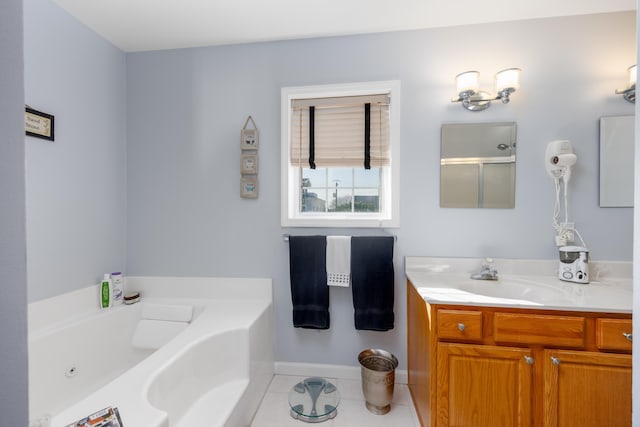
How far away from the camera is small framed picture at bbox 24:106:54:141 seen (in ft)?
4.72

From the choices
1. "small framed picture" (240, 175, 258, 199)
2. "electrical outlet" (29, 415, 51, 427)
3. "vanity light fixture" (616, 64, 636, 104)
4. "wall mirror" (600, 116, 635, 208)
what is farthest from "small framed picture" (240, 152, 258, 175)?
"vanity light fixture" (616, 64, 636, 104)

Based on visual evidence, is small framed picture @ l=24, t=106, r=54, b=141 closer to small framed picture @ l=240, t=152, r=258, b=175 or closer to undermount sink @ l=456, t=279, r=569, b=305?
small framed picture @ l=240, t=152, r=258, b=175

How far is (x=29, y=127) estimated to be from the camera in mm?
1438

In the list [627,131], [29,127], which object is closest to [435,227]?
[627,131]

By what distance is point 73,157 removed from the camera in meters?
1.71

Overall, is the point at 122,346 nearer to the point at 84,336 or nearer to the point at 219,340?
the point at 84,336

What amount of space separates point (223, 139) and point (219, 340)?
1361 mm

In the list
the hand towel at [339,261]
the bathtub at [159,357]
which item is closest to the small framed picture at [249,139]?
the hand towel at [339,261]

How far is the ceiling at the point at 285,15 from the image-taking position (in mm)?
1610

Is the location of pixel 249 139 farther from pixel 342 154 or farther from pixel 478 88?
pixel 478 88

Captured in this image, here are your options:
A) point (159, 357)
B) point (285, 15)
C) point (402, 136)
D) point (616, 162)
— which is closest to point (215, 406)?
point (159, 357)

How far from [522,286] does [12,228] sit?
2073 mm

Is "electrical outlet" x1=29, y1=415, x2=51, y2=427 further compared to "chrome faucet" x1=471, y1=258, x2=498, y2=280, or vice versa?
"chrome faucet" x1=471, y1=258, x2=498, y2=280

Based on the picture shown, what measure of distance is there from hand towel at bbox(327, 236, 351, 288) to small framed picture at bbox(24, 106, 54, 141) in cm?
178
